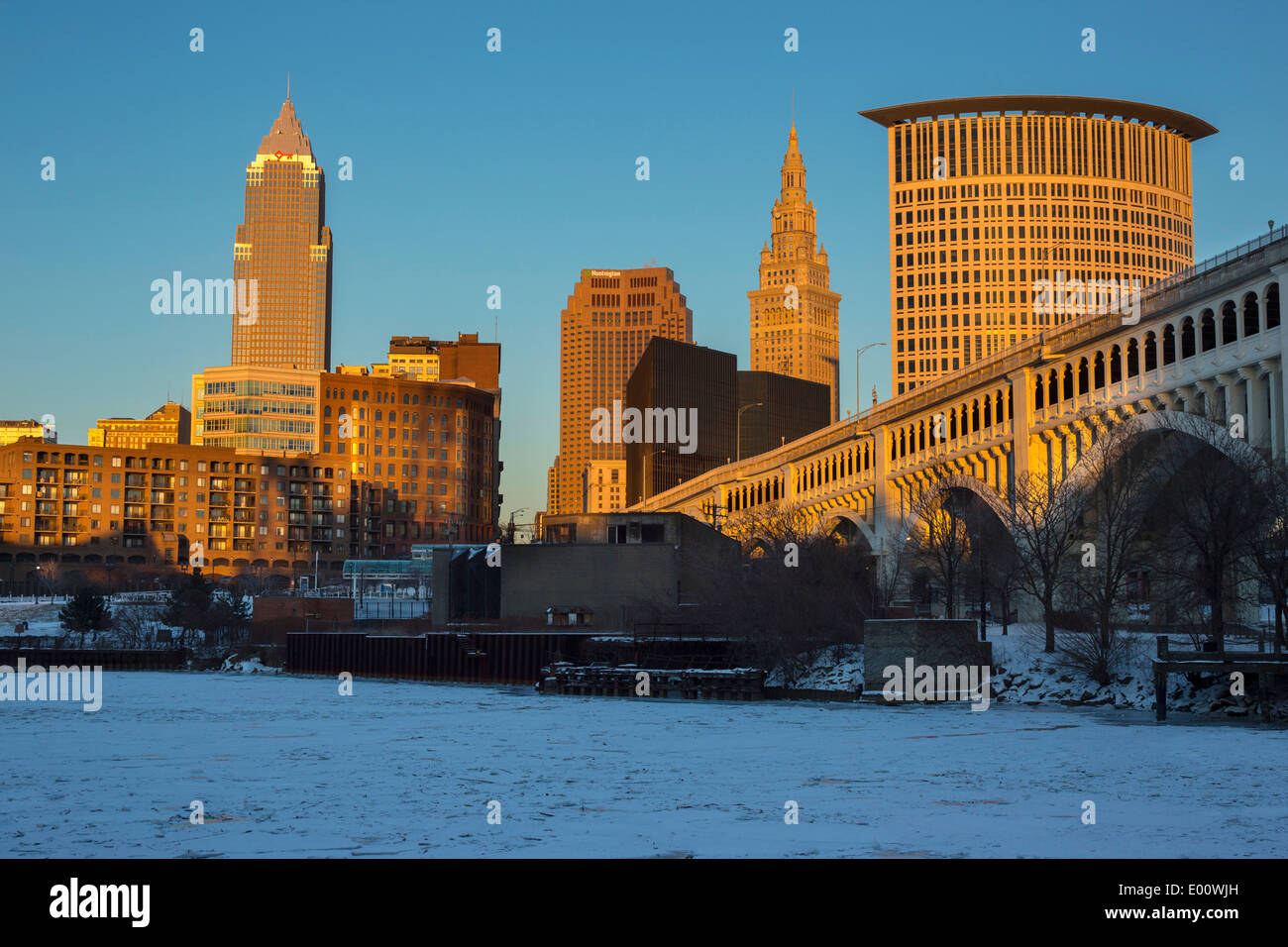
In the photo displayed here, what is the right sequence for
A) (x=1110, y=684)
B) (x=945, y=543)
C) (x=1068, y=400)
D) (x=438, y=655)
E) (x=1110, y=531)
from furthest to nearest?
(x=438, y=655), (x=1068, y=400), (x=945, y=543), (x=1110, y=531), (x=1110, y=684)

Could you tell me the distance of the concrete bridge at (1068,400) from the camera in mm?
56062

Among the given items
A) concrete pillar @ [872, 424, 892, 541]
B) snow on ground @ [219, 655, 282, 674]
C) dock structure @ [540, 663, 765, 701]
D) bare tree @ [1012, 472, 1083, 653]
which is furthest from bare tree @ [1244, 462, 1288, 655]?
snow on ground @ [219, 655, 282, 674]

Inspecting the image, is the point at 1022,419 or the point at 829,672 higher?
the point at 1022,419

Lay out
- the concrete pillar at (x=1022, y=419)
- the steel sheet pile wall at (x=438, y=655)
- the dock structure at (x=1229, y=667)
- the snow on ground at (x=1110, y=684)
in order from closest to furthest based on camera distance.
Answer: the dock structure at (x=1229, y=667)
the snow on ground at (x=1110, y=684)
the steel sheet pile wall at (x=438, y=655)
the concrete pillar at (x=1022, y=419)

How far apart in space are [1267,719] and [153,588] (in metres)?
159

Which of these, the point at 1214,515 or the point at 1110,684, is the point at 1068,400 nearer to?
the point at 1214,515

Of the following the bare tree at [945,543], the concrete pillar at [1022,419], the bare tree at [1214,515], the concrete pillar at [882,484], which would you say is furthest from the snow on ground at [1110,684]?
the concrete pillar at [882,484]

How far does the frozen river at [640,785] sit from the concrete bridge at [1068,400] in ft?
71.7

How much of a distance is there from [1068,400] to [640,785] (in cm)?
5568

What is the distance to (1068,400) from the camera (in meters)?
73.6

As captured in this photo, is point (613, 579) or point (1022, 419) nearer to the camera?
point (1022, 419)

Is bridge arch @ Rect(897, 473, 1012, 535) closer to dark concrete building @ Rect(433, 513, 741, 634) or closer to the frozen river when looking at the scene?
dark concrete building @ Rect(433, 513, 741, 634)

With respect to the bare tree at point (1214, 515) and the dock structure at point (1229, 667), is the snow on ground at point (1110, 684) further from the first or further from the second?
the bare tree at point (1214, 515)

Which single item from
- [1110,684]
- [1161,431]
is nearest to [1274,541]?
[1110,684]
